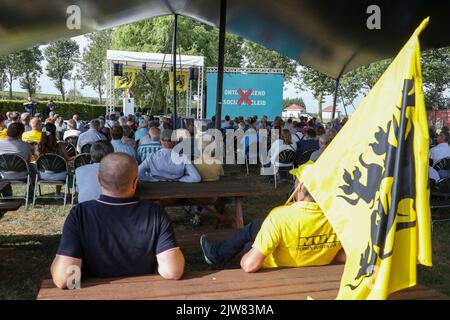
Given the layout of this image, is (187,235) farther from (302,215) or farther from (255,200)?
(255,200)

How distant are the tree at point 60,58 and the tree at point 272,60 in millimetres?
36706

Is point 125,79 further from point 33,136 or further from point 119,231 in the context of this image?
point 119,231

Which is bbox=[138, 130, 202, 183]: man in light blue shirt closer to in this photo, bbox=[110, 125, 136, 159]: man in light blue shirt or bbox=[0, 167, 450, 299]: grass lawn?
bbox=[0, 167, 450, 299]: grass lawn

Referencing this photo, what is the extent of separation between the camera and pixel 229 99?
19984 millimetres

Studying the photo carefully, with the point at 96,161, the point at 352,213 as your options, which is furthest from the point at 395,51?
the point at 352,213

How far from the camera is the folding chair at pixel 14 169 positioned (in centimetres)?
560

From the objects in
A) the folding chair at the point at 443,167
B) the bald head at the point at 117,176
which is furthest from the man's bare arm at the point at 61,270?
the folding chair at the point at 443,167

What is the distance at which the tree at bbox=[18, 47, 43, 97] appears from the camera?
49.2 m

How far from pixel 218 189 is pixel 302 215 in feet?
6.55

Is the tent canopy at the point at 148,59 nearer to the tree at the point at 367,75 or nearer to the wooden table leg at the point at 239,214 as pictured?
the wooden table leg at the point at 239,214

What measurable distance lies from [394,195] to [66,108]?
103ft

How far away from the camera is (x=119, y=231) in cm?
194

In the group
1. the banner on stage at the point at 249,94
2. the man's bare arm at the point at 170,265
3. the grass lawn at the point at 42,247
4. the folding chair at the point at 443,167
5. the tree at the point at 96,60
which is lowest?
the grass lawn at the point at 42,247

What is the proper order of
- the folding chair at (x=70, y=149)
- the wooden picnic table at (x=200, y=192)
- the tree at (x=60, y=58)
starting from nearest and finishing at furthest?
the wooden picnic table at (x=200, y=192), the folding chair at (x=70, y=149), the tree at (x=60, y=58)
